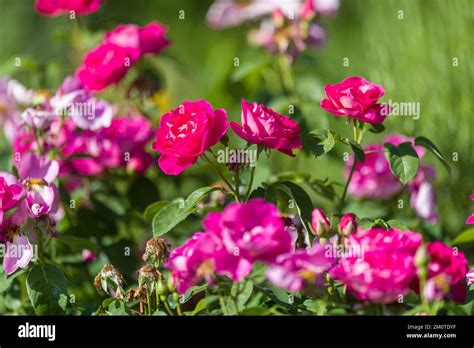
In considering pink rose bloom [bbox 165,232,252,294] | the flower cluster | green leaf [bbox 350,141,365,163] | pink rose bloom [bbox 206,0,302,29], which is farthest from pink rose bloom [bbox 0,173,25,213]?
pink rose bloom [bbox 206,0,302,29]

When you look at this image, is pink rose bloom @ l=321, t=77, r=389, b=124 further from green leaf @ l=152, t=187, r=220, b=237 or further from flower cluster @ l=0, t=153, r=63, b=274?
flower cluster @ l=0, t=153, r=63, b=274

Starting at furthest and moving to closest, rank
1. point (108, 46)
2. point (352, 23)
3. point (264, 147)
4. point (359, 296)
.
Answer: point (352, 23) → point (108, 46) → point (264, 147) → point (359, 296)

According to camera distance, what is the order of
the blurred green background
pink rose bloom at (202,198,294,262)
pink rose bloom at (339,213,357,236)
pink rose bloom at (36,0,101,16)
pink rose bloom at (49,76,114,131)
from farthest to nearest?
the blurred green background < pink rose bloom at (36,0,101,16) < pink rose bloom at (49,76,114,131) < pink rose bloom at (339,213,357,236) < pink rose bloom at (202,198,294,262)

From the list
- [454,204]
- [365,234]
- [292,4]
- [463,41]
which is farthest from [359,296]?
[463,41]

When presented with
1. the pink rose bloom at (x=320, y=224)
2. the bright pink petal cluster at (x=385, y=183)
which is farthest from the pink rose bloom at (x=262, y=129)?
the bright pink petal cluster at (x=385, y=183)

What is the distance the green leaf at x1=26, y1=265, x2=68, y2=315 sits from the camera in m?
1.39

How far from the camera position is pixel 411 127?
2.37 m

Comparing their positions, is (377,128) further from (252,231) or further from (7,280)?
(7,280)

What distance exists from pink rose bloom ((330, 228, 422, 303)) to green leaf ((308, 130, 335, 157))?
0.19 meters

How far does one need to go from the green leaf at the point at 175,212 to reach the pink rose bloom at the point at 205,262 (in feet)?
0.37

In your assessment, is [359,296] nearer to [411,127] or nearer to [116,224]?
[116,224]

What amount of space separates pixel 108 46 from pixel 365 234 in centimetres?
81

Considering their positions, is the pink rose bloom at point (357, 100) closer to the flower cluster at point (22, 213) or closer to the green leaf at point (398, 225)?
the green leaf at point (398, 225)
